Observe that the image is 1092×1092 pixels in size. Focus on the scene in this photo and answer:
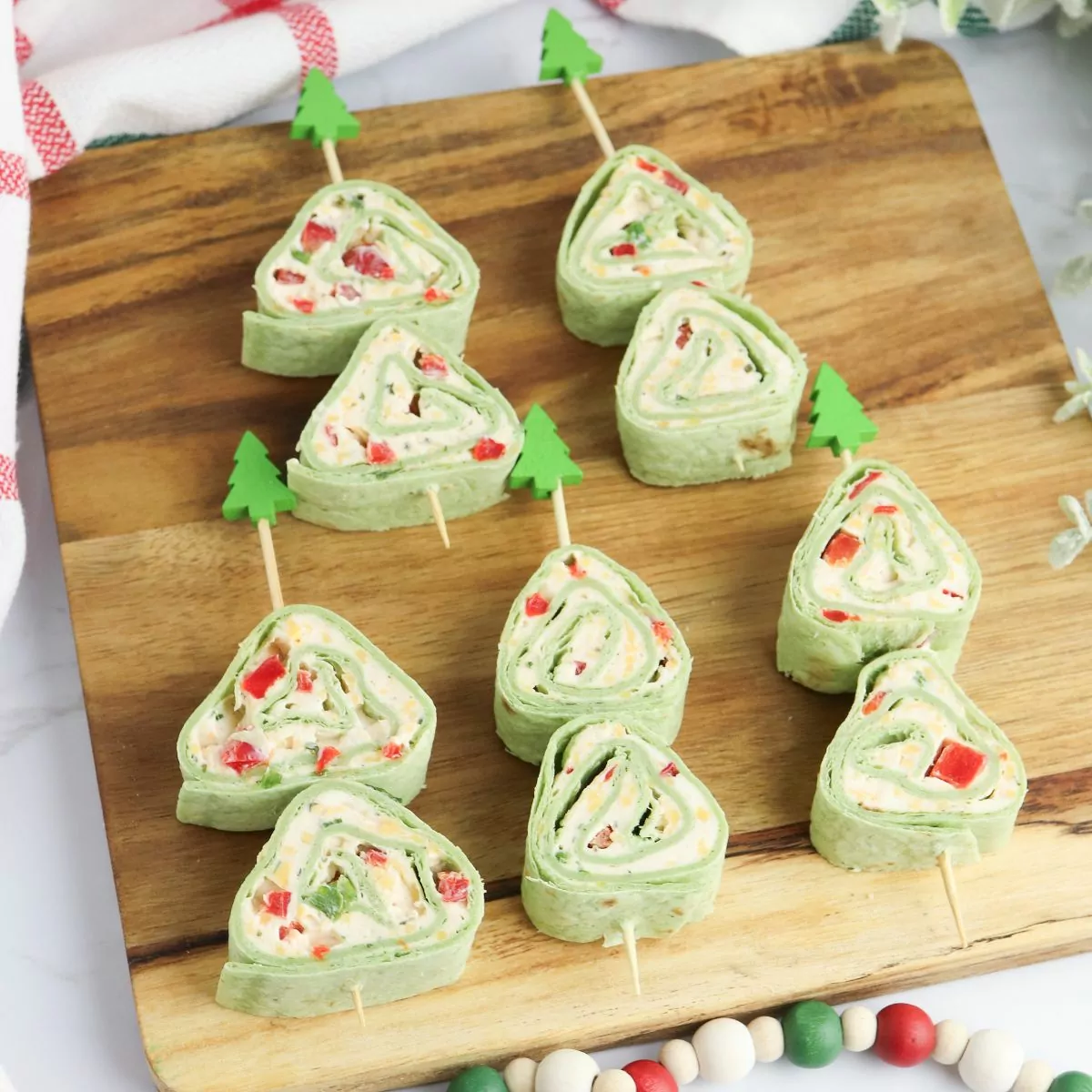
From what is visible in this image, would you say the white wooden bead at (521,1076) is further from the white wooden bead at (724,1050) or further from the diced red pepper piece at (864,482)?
the diced red pepper piece at (864,482)

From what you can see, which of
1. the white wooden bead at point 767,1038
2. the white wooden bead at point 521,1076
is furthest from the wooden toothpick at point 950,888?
the white wooden bead at point 521,1076

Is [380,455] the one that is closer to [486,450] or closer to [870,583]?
[486,450]

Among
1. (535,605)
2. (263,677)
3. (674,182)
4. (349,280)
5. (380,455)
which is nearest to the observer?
(263,677)

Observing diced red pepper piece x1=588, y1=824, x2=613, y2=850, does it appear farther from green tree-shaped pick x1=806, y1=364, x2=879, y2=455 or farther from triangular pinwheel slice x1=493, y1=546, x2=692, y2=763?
green tree-shaped pick x1=806, y1=364, x2=879, y2=455

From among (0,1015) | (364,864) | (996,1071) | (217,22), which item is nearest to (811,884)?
(996,1071)

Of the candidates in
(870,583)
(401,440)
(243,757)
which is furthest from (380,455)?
(870,583)

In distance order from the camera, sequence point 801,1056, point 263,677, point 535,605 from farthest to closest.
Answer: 1. point 535,605
2. point 263,677
3. point 801,1056
